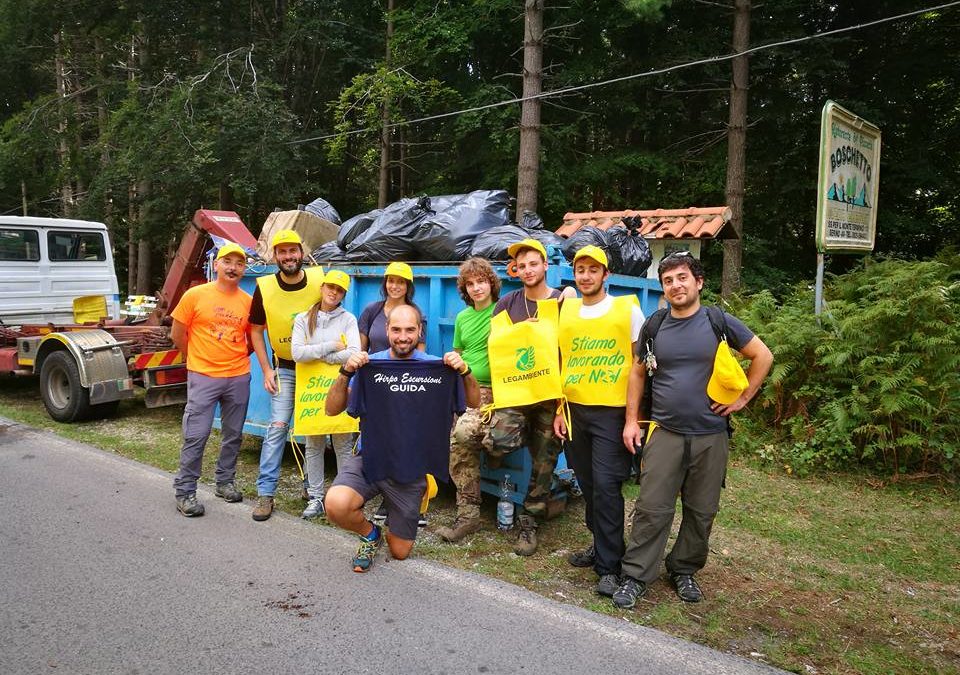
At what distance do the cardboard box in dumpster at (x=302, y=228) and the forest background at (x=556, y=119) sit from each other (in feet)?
15.6

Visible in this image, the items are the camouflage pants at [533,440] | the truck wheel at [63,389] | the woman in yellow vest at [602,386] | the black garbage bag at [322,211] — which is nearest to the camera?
the woman in yellow vest at [602,386]

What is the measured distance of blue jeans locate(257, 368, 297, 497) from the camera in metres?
4.67

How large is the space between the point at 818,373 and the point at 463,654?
198 inches

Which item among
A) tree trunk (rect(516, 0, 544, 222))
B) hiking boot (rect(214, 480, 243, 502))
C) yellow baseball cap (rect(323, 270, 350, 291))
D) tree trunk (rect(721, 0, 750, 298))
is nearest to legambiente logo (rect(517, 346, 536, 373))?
yellow baseball cap (rect(323, 270, 350, 291))

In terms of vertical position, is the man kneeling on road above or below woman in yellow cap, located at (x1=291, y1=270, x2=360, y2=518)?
below

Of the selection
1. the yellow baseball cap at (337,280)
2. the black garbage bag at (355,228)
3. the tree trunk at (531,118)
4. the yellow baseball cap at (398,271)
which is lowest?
the yellow baseball cap at (337,280)

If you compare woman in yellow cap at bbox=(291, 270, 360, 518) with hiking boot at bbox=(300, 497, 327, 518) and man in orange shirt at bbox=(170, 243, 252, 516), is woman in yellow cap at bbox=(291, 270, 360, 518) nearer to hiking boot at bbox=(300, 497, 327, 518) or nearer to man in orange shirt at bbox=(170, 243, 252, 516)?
hiking boot at bbox=(300, 497, 327, 518)

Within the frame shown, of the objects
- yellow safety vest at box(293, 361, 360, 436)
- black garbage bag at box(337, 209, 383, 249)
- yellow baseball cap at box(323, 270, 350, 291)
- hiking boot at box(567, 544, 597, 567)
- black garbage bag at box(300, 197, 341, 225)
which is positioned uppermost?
black garbage bag at box(300, 197, 341, 225)

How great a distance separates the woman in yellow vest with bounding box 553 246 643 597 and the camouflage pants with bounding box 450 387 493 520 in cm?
75

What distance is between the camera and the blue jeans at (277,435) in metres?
4.67

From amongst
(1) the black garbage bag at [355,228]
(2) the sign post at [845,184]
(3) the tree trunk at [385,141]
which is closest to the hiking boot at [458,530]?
(1) the black garbage bag at [355,228]

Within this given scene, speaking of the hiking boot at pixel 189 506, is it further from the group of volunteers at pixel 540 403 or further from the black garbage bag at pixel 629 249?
the black garbage bag at pixel 629 249

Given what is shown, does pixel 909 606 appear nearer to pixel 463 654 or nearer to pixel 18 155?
pixel 463 654

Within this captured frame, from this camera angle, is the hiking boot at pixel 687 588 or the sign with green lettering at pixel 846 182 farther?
the sign with green lettering at pixel 846 182
